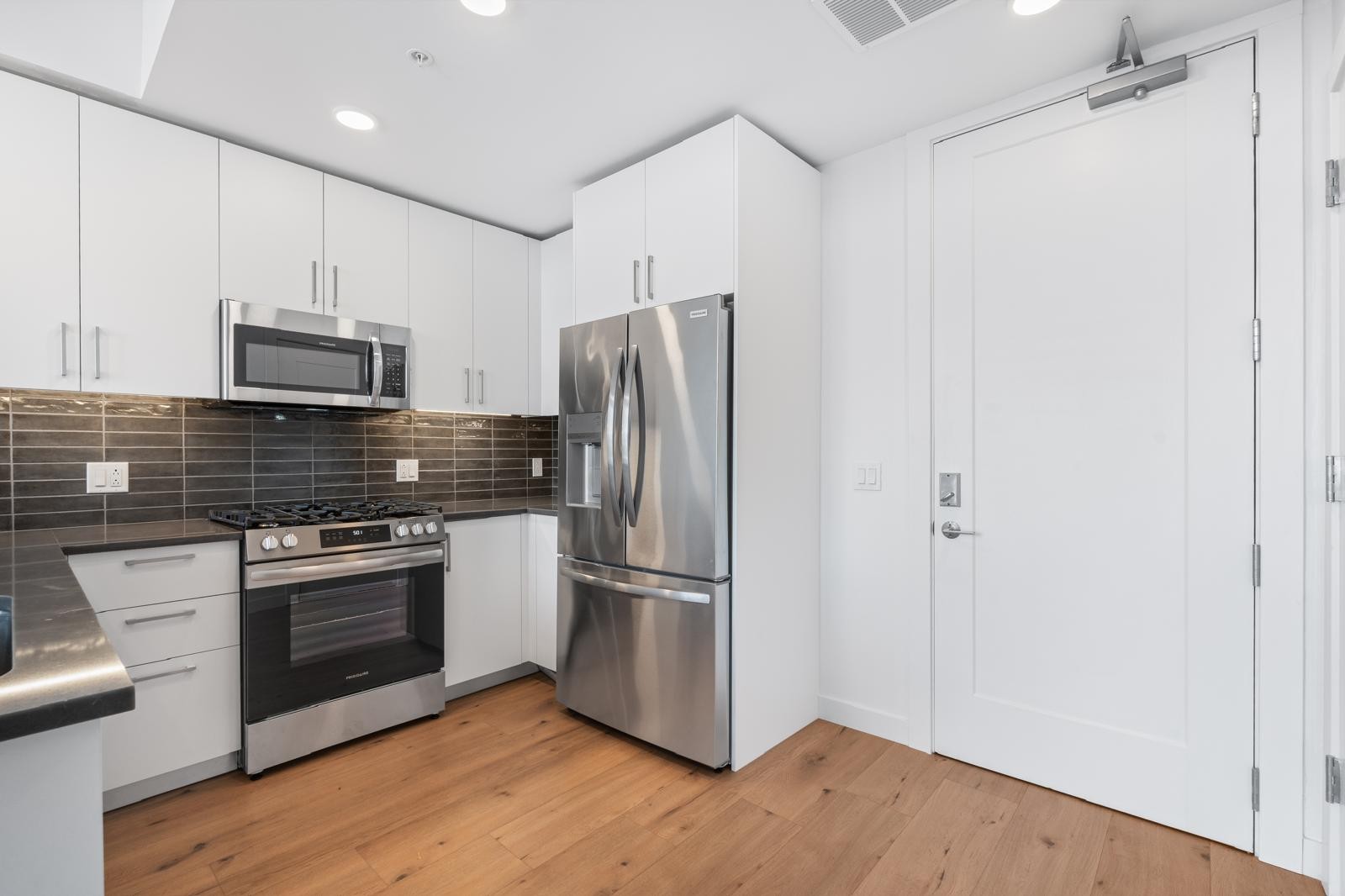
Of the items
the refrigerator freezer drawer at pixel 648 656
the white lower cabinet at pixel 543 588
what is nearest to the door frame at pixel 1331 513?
the refrigerator freezer drawer at pixel 648 656

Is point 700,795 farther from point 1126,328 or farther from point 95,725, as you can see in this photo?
point 1126,328

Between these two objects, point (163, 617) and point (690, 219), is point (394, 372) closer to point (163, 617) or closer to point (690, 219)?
point (163, 617)

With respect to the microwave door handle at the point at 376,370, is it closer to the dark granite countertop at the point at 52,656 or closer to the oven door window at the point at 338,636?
the oven door window at the point at 338,636

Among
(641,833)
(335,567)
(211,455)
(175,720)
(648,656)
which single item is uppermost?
(211,455)

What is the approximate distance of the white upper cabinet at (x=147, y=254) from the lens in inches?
90.3

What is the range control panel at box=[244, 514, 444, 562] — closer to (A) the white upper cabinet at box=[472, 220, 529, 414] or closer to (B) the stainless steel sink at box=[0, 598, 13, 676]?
(A) the white upper cabinet at box=[472, 220, 529, 414]

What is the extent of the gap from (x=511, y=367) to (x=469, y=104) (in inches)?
59.0

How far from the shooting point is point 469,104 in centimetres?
235

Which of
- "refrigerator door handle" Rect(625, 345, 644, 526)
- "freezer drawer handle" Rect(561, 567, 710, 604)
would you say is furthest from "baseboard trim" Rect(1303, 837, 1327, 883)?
"refrigerator door handle" Rect(625, 345, 644, 526)

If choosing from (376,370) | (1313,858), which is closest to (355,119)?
(376,370)

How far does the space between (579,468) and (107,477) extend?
1850 mm

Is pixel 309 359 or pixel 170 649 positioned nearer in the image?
pixel 170 649

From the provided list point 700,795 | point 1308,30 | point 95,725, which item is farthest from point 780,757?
point 1308,30

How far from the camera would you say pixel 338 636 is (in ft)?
8.48
